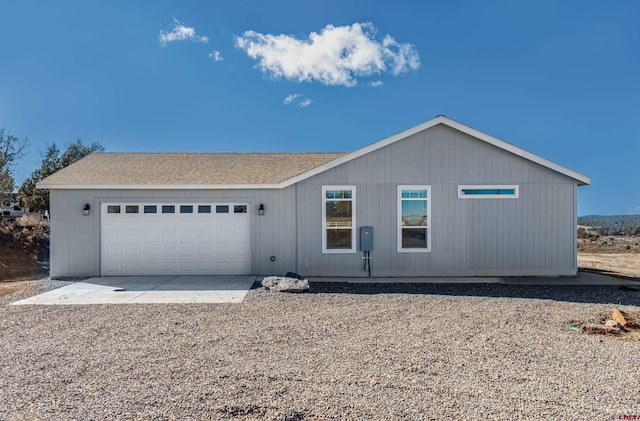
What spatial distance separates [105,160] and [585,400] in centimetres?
1382

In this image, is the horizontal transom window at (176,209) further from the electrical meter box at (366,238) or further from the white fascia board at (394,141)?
the electrical meter box at (366,238)

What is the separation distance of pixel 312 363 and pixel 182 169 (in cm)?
904

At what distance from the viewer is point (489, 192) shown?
10.1 m

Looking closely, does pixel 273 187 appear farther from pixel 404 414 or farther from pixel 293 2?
pixel 404 414

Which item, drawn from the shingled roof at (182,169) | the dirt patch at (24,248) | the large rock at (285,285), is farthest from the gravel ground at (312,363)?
the dirt patch at (24,248)

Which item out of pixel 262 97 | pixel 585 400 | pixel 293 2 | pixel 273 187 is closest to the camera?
pixel 585 400

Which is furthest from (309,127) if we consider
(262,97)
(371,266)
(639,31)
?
(639,31)

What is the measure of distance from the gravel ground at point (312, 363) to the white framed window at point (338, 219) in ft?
11.0

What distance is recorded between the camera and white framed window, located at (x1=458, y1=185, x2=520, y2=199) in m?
10.1

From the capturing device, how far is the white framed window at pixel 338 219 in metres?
10.1

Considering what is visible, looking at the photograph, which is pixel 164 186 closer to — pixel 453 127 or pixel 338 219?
pixel 338 219

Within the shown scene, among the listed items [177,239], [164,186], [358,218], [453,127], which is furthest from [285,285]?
[453,127]

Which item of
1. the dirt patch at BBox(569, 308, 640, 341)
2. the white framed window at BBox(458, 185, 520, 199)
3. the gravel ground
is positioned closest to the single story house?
the white framed window at BBox(458, 185, 520, 199)

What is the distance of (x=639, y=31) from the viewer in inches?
545
